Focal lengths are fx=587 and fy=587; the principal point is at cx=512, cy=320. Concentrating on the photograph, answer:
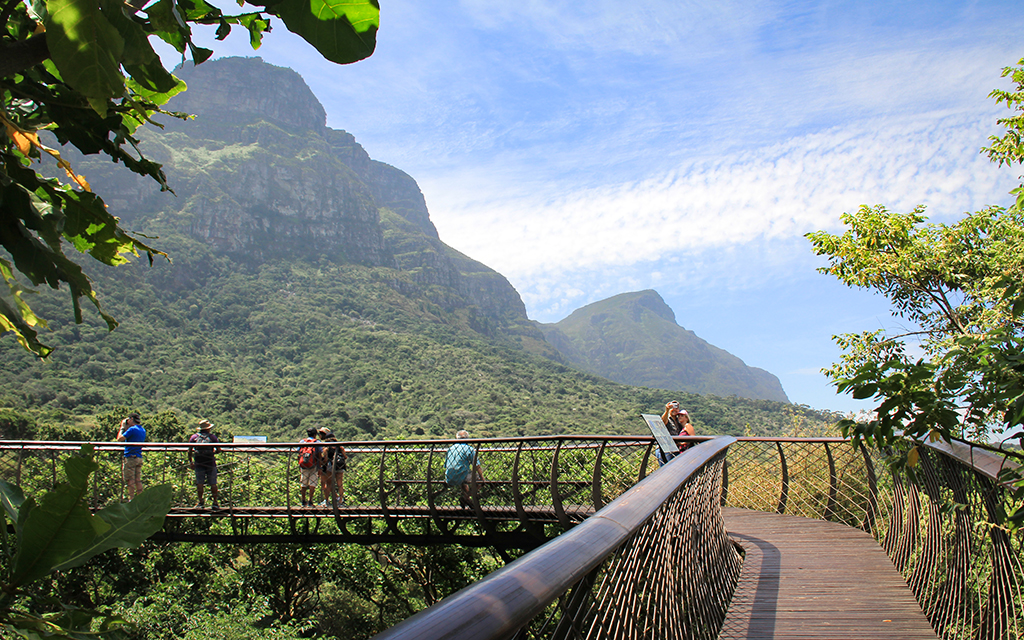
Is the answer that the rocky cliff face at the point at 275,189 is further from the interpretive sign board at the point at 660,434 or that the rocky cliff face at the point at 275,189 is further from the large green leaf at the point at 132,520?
the large green leaf at the point at 132,520

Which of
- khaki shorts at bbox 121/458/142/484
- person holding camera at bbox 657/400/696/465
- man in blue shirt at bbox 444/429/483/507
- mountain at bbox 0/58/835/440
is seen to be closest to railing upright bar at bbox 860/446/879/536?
person holding camera at bbox 657/400/696/465

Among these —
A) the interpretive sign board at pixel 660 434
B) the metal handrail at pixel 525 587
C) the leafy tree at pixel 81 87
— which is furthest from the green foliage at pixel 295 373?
the metal handrail at pixel 525 587

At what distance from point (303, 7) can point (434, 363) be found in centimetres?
7235

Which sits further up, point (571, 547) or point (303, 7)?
point (303, 7)

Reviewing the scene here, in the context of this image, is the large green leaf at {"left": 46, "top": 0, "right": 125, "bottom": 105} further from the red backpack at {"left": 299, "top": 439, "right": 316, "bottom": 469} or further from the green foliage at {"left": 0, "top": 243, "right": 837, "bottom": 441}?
the green foliage at {"left": 0, "top": 243, "right": 837, "bottom": 441}

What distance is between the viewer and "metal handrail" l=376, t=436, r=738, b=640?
58 centimetres

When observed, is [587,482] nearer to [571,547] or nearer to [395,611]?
[571,547]

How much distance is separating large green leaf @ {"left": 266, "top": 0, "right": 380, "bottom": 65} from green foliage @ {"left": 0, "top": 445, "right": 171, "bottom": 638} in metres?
0.58

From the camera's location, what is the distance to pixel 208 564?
40.3ft

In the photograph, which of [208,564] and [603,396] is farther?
[603,396]

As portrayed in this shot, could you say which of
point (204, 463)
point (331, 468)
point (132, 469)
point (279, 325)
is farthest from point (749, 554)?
point (279, 325)

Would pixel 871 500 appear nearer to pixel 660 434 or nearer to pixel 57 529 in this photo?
pixel 660 434

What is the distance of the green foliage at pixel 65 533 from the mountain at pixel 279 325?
31.3 feet

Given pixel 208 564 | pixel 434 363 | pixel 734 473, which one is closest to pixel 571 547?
pixel 734 473
